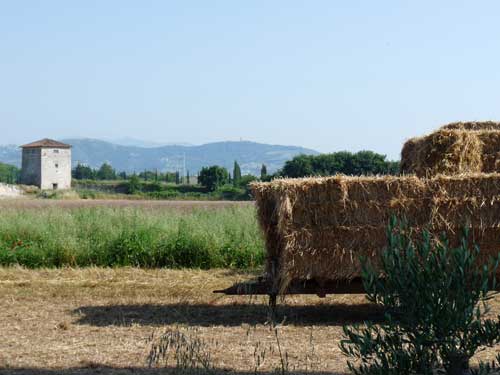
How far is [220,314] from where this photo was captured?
10180mm

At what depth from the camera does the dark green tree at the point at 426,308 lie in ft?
16.4

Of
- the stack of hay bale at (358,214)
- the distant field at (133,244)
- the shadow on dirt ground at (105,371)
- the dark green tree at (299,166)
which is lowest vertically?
the shadow on dirt ground at (105,371)

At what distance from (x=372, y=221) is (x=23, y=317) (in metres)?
4.59

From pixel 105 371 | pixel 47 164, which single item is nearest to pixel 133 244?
pixel 105 371

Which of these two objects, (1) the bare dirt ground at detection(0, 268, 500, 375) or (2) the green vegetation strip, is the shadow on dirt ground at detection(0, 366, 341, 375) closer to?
(1) the bare dirt ground at detection(0, 268, 500, 375)

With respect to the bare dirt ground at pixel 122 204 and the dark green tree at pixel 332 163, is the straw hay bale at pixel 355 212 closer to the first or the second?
the bare dirt ground at pixel 122 204

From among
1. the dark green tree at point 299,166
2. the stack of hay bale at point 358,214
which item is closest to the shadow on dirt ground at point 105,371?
the stack of hay bale at point 358,214

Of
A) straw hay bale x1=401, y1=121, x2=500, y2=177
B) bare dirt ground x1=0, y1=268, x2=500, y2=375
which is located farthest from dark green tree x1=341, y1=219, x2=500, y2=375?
straw hay bale x1=401, y1=121, x2=500, y2=177

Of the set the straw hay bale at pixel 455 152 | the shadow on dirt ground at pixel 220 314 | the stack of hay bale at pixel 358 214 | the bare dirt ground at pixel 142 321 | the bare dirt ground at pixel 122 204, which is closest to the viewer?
the bare dirt ground at pixel 142 321

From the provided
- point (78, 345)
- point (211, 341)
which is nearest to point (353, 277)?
point (211, 341)

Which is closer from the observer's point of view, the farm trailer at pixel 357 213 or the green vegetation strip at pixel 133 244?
the farm trailer at pixel 357 213

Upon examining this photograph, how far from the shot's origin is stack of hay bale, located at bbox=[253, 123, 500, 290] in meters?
9.27

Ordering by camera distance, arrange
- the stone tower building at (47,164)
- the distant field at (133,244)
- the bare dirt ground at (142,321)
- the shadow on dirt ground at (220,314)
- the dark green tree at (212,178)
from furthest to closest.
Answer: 1. the stone tower building at (47,164)
2. the dark green tree at (212,178)
3. the distant field at (133,244)
4. the shadow on dirt ground at (220,314)
5. the bare dirt ground at (142,321)

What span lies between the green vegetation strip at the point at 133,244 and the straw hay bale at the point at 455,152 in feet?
16.4
